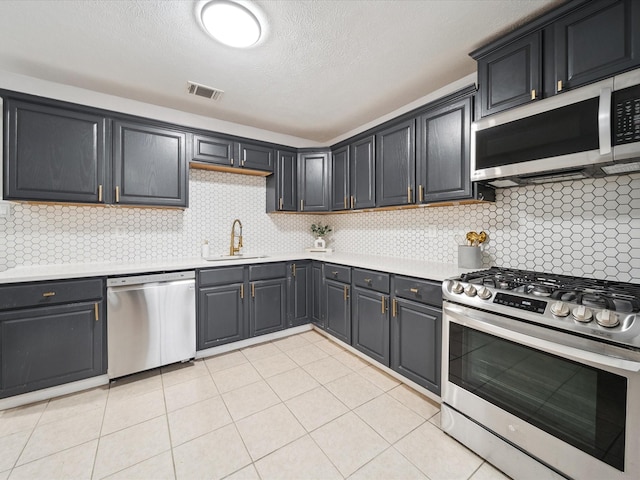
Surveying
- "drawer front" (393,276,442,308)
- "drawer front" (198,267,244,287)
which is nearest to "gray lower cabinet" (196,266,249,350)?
"drawer front" (198,267,244,287)

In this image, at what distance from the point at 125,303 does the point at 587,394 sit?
3024 mm

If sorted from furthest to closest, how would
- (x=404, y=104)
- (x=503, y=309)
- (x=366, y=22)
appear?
1. (x=404, y=104)
2. (x=366, y=22)
3. (x=503, y=309)

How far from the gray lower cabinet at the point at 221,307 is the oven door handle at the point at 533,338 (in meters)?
2.03

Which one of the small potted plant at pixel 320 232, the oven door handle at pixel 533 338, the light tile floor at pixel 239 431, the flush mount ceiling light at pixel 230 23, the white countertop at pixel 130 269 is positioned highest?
the flush mount ceiling light at pixel 230 23

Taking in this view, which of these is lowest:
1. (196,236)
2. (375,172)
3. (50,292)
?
(50,292)

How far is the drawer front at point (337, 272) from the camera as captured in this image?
283cm

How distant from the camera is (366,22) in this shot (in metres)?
1.74

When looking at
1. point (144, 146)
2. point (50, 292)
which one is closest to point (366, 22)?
point (144, 146)

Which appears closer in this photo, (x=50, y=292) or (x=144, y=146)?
(x=50, y=292)

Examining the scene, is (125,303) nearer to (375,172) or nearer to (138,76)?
(138,76)

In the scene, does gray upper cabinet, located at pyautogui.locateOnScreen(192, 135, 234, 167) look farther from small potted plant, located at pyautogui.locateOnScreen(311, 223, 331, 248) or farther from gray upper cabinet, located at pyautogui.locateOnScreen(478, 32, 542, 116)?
gray upper cabinet, located at pyautogui.locateOnScreen(478, 32, 542, 116)

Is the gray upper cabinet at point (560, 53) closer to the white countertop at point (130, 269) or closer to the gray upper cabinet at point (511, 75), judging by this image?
the gray upper cabinet at point (511, 75)

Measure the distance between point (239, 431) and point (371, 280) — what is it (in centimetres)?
152

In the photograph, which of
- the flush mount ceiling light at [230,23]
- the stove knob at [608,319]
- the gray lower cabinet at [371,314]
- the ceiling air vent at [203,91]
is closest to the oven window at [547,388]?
the stove knob at [608,319]
